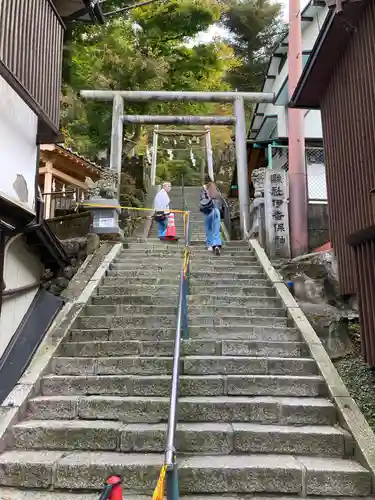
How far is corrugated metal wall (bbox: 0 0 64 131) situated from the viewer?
18.5 feet

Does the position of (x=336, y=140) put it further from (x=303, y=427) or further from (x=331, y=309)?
(x=303, y=427)

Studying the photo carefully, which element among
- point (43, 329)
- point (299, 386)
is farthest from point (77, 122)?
point (299, 386)

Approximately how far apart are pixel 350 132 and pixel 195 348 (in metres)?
4.35

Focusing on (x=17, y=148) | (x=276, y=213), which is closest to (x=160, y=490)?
(x=17, y=148)

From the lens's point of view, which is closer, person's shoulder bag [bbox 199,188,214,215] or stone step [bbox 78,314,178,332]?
stone step [bbox 78,314,178,332]

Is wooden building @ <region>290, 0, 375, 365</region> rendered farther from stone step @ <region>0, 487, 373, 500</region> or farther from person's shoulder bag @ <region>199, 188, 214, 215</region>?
person's shoulder bag @ <region>199, 188, 214, 215</region>

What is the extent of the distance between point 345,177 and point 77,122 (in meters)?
15.0

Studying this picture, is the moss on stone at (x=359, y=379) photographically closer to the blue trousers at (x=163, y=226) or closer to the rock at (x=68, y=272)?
the rock at (x=68, y=272)

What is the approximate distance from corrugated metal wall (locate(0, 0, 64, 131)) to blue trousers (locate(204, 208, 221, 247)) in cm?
422

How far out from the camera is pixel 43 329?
6.63 m

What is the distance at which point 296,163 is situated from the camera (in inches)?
406

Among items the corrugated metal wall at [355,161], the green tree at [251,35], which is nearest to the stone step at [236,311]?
the corrugated metal wall at [355,161]

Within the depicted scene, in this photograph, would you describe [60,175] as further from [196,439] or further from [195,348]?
[196,439]

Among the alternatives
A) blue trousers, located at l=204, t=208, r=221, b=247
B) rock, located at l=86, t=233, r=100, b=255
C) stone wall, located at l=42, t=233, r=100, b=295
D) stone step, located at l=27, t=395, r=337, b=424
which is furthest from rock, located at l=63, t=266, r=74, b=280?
stone step, located at l=27, t=395, r=337, b=424
